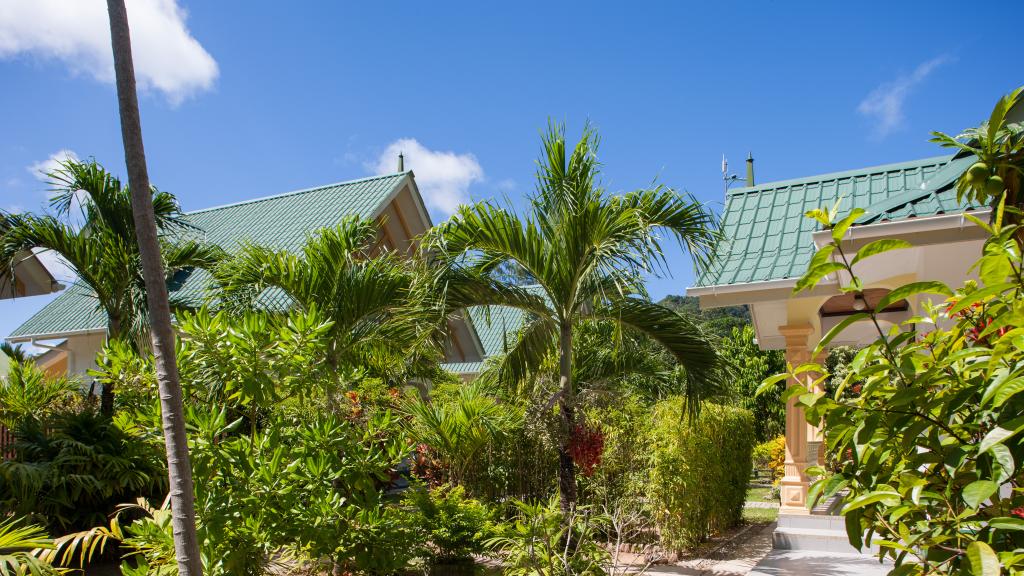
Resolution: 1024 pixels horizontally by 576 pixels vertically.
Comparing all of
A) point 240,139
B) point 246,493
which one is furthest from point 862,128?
point 246,493

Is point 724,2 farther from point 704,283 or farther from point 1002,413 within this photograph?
point 1002,413

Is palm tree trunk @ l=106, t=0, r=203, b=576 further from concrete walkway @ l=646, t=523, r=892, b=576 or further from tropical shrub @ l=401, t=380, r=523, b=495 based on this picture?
concrete walkway @ l=646, t=523, r=892, b=576

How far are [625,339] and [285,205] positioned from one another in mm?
11541

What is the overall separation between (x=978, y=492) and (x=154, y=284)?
4333 millimetres

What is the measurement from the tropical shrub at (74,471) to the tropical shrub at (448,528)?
3.00 m

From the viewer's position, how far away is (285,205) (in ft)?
57.0

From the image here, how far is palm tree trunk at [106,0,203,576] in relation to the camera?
4414mm

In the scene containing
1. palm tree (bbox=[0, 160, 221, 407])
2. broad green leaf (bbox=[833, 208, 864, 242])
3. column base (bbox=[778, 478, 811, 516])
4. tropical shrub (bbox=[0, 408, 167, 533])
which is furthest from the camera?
column base (bbox=[778, 478, 811, 516])

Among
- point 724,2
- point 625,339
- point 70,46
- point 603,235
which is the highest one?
point 724,2

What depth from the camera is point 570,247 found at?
24.4 feet

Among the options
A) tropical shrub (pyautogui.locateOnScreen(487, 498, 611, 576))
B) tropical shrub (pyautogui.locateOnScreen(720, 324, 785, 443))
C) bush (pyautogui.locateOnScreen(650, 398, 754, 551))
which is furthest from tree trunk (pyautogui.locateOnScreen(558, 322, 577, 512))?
tropical shrub (pyautogui.locateOnScreen(720, 324, 785, 443))

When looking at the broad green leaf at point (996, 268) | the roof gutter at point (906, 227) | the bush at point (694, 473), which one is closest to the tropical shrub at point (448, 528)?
the bush at point (694, 473)

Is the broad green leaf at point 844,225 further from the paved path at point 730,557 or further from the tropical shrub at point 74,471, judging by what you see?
the tropical shrub at point 74,471

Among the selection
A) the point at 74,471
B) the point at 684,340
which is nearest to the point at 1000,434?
the point at 684,340
